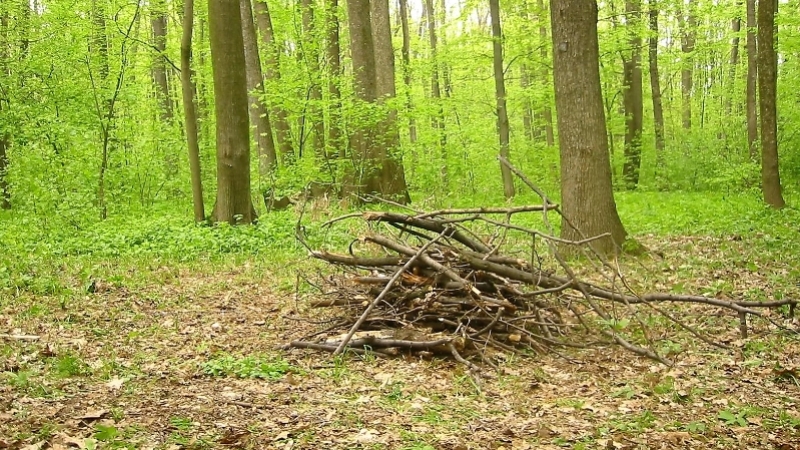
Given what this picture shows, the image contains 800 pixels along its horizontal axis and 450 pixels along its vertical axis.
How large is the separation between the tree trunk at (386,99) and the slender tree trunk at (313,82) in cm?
146

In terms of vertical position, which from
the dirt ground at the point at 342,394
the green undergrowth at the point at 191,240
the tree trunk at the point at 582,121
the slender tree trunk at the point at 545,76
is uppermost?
the slender tree trunk at the point at 545,76

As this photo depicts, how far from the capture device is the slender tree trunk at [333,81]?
53.4 ft

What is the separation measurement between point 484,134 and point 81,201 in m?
13.8

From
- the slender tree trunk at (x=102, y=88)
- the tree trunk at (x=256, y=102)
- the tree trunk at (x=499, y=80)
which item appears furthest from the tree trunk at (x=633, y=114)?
the slender tree trunk at (x=102, y=88)

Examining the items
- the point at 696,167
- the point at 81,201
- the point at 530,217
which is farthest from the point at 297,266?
the point at 696,167

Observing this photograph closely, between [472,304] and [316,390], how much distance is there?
5.92 ft

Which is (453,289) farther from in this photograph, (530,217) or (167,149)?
(167,149)

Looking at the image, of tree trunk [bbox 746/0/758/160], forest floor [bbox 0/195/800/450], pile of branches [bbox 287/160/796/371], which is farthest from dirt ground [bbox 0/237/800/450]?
tree trunk [bbox 746/0/758/160]

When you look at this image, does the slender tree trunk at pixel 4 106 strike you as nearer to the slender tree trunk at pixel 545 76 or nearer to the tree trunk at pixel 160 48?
the tree trunk at pixel 160 48

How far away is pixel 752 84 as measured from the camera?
16062mm

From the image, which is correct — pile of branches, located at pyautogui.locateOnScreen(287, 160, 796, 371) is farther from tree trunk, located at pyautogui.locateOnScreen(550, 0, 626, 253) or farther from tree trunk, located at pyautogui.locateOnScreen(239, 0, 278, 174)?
tree trunk, located at pyautogui.locateOnScreen(239, 0, 278, 174)

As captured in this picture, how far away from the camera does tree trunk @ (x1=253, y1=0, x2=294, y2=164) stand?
57.6 ft

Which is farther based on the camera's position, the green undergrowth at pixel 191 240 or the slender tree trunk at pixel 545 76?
the slender tree trunk at pixel 545 76

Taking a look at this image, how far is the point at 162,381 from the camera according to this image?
515 centimetres
